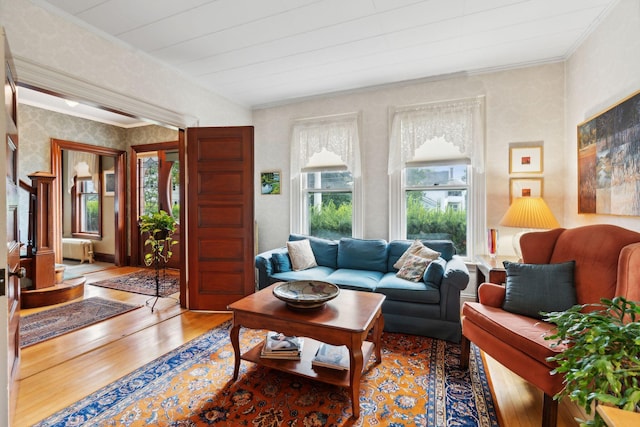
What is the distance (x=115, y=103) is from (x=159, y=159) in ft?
9.86

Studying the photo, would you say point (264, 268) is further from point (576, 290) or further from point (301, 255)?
point (576, 290)

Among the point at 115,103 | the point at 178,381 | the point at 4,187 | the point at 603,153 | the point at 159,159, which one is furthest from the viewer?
the point at 159,159

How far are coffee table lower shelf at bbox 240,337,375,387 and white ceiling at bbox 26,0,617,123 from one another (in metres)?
2.57

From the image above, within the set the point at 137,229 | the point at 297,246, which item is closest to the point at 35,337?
the point at 297,246

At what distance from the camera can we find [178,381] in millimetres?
2072

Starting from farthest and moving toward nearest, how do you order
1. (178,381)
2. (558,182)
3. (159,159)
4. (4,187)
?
(159,159), (558,182), (178,381), (4,187)

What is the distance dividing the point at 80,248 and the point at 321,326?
20.9 ft

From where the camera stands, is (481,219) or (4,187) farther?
(481,219)

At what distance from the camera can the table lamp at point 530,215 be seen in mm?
2809

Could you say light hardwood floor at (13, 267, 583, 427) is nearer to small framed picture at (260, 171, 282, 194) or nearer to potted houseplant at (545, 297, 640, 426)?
potted houseplant at (545, 297, 640, 426)

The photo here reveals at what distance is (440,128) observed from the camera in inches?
142

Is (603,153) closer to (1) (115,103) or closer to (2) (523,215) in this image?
(2) (523,215)

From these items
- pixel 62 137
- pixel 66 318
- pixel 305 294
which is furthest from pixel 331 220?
pixel 62 137

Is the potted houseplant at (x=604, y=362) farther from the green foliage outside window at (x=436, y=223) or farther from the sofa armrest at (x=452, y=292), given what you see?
the green foliage outside window at (x=436, y=223)
